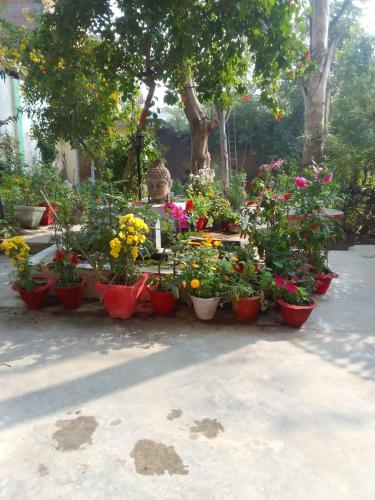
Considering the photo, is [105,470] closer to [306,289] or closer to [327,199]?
[306,289]

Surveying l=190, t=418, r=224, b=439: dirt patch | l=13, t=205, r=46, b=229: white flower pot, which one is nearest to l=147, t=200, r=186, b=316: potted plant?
l=190, t=418, r=224, b=439: dirt patch

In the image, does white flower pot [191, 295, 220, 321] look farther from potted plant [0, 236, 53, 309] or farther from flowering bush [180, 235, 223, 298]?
potted plant [0, 236, 53, 309]

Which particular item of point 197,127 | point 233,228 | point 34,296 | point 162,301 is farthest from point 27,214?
point 162,301

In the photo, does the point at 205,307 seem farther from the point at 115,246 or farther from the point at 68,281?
the point at 68,281

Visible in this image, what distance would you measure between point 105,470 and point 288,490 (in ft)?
2.65

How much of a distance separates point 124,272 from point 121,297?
229mm

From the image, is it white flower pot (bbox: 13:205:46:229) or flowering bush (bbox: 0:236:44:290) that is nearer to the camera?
flowering bush (bbox: 0:236:44:290)

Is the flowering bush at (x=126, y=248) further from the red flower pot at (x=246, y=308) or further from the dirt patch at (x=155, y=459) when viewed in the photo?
the dirt patch at (x=155, y=459)

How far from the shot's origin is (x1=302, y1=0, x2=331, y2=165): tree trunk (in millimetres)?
7246

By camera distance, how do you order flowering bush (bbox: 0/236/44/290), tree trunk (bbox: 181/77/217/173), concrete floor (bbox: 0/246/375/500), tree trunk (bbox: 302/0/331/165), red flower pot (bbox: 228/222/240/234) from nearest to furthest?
concrete floor (bbox: 0/246/375/500) < flowering bush (bbox: 0/236/44/290) < red flower pot (bbox: 228/222/240/234) < tree trunk (bbox: 302/0/331/165) < tree trunk (bbox: 181/77/217/173)

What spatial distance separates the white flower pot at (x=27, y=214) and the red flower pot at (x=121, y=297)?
3686mm

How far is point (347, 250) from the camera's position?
573 cm

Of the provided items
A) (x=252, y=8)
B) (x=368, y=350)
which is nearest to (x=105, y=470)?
(x=368, y=350)

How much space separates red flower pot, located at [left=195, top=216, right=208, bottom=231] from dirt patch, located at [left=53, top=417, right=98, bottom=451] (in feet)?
12.3
